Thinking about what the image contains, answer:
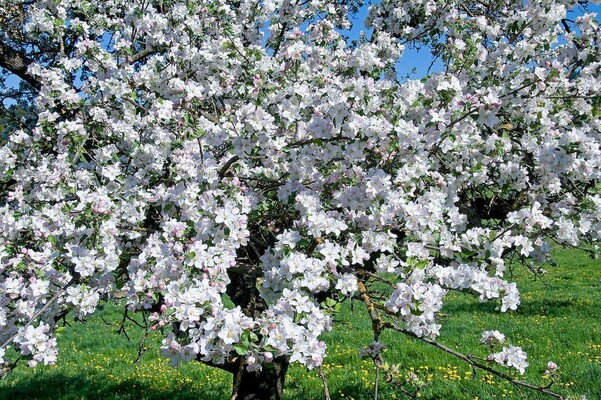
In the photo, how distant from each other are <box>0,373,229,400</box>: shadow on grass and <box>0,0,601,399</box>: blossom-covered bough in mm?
2764

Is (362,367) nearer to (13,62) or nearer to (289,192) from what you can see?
(289,192)

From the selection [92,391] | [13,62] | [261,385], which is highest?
[13,62]

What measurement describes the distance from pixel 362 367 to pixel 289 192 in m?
Result: 4.96

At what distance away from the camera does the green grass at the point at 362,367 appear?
6.69m

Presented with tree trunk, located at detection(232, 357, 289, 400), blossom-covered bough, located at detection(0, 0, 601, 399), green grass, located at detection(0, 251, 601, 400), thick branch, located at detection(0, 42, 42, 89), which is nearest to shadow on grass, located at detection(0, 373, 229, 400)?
green grass, located at detection(0, 251, 601, 400)

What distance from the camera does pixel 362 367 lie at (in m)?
7.77

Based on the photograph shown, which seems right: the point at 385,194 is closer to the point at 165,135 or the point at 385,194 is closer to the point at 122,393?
the point at 165,135

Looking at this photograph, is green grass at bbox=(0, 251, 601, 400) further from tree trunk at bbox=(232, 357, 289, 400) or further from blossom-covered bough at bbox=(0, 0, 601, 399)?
blossom-covered bough at bbox=(0, 0, 601, 399)

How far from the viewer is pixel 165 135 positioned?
396cm

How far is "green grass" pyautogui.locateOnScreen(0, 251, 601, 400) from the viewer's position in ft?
21.9

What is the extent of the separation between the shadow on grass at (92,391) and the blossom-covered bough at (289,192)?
276 cm

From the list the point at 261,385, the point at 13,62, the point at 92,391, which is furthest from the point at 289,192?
the point at 92,391

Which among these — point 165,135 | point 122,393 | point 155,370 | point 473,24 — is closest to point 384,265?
point 165,135

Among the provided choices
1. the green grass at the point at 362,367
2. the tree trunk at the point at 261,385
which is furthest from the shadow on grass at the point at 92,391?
the tree trunk at the point at 261,385
